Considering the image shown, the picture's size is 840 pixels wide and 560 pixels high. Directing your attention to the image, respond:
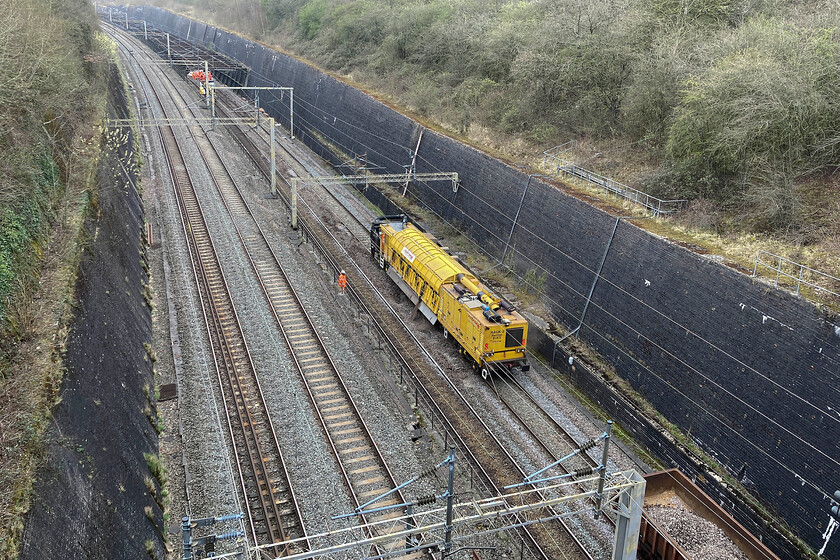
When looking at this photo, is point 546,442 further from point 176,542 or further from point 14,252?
point 14,252

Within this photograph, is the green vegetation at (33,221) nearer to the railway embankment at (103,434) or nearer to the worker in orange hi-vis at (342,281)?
the railway embankment at (103,434)

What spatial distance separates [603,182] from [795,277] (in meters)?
10.8

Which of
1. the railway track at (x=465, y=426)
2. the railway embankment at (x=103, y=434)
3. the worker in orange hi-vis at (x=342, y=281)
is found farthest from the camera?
the worker in orange hi-vis at (x=342, y=281)

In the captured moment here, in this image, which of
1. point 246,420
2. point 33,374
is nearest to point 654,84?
point 246,420

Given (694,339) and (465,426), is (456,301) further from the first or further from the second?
(694,339)

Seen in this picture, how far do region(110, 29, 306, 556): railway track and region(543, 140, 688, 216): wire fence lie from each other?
1422cm

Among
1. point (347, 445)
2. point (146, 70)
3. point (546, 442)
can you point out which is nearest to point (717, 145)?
point (546, 442)

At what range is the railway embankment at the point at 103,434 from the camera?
10117 millimetres

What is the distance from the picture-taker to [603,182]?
2561 cm

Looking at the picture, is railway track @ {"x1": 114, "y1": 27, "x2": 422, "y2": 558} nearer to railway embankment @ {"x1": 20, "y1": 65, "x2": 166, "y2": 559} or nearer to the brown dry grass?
railway embankment @ {"x1": 20, "y1": 65, "x2": 166, "y2": 559}

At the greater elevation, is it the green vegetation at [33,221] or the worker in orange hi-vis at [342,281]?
the green vegetation at [33,221]

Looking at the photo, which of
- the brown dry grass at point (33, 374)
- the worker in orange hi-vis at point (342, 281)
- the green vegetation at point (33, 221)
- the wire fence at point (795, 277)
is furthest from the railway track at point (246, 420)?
the wire fence at point (795, 277)

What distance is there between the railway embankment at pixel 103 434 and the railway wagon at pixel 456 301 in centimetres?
936

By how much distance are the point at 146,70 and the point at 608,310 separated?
6154cm
